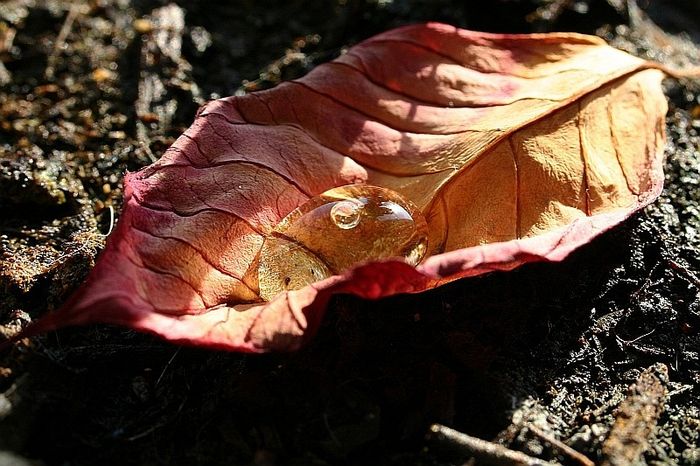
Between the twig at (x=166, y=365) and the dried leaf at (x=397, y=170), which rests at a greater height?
the dried leaf at (x=397, y=170)

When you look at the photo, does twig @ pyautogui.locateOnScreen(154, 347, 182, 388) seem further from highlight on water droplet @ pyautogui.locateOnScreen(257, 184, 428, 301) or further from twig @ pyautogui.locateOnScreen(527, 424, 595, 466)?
twig @ pyautogui.locateOnScreen(527, 424, 595, 466)

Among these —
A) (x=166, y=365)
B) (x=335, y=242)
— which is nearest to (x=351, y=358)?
(x=335, y=242)

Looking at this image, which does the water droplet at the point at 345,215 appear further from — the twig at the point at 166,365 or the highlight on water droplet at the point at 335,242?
the twig at the point at 166,365

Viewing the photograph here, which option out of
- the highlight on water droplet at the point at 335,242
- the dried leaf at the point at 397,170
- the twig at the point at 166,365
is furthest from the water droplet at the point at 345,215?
the twig at the point at 166,365

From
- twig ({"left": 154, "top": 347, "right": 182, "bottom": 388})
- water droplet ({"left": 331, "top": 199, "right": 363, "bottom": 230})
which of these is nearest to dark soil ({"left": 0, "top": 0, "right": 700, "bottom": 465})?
twig ({"left": 154, "top": 347, "right": 182, "bottom": 388})

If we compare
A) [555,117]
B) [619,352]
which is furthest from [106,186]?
[619,352]

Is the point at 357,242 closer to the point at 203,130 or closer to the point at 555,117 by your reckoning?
the point at 203,130
